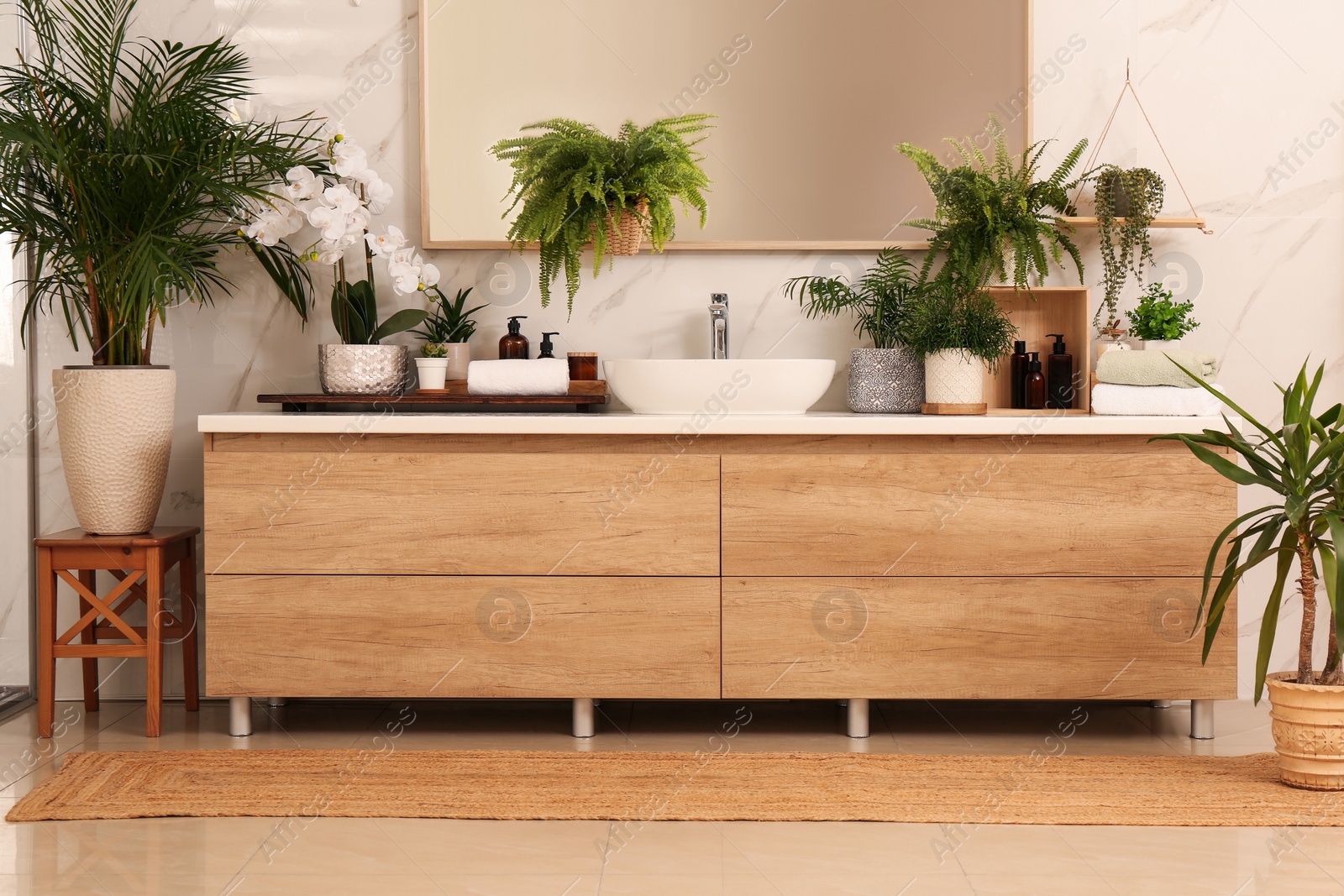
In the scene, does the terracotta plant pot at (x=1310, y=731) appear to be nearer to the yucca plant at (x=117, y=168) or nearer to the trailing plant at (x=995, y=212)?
the trailing plant at (x=995, y=212)

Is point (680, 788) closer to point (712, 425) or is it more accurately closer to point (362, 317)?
point (712, 425)

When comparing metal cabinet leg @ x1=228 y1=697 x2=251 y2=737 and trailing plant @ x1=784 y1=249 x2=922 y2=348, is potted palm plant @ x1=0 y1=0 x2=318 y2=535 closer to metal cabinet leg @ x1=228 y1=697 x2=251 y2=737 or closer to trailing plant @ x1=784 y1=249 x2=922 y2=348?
metal cabinet leg @ x1=228 y1=697 x2=251 y2=737

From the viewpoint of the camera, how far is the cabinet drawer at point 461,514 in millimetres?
2342

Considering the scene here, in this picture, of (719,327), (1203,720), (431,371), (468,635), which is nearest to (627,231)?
(719,327)

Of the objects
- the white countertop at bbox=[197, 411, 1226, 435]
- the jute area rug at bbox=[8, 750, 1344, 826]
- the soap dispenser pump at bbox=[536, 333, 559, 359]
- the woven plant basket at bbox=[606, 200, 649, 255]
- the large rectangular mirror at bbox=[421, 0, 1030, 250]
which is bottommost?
the jute area rug at bbox=[8, 750, 1344, 826]

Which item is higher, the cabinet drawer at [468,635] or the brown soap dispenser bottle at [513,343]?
the brown soap dispenser bottle at [513,343]

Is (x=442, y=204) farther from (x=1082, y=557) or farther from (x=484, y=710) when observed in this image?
(x=1082, y=557)

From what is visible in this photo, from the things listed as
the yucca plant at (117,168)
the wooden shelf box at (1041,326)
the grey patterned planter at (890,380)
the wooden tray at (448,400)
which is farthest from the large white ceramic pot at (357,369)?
the wooden shelf box at (1041,326)

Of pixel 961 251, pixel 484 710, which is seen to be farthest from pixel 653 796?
pixel 961 251

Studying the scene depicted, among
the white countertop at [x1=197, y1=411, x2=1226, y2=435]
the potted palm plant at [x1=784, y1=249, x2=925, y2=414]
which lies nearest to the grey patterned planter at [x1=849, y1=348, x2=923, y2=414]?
the potted palm plant at [x1=784, y1=249, x2=925, y2=414]

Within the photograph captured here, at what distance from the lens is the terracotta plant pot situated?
203 cm

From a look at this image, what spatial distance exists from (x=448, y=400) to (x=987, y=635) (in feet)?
4.34

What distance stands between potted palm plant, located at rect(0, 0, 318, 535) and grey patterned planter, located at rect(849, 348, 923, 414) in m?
1.47

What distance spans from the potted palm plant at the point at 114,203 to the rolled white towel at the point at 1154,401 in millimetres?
1983
